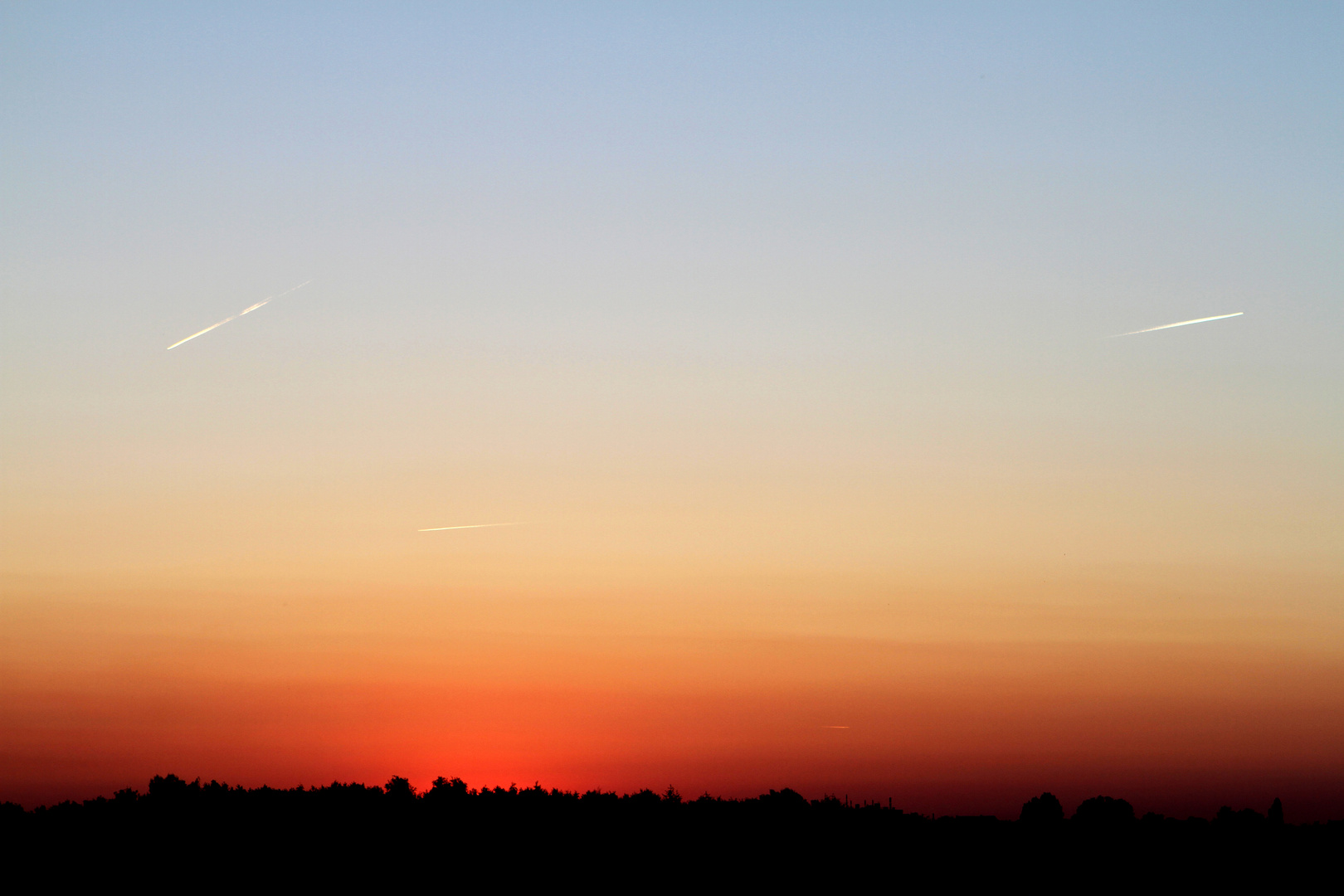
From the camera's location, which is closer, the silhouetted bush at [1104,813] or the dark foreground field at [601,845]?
the dark foreground field at [601,845]

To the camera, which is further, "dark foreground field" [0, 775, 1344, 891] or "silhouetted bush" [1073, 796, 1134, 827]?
"silhouetted bush" [1073, 796, 1134, 827]

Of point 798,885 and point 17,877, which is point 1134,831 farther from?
point 17,877

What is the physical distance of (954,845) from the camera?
109750mm

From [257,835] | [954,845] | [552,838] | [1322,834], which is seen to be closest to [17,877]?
[257,835]

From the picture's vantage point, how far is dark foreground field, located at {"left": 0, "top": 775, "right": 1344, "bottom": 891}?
9581cm

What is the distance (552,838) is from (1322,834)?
64.7 m

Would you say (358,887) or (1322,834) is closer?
(358,887)

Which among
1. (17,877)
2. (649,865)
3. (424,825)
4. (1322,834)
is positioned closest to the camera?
(17,877)

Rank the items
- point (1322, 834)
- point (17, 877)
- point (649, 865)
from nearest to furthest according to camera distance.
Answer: point (17, 877), point (649, 865), point (1322, 834)

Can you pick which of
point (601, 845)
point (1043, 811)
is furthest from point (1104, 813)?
point (601, 845)

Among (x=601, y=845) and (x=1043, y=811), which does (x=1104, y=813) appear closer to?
(x=1043, y=811)

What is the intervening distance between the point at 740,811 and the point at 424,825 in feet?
91.9

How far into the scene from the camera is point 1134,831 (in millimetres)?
120188

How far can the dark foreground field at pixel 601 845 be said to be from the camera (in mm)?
95812
